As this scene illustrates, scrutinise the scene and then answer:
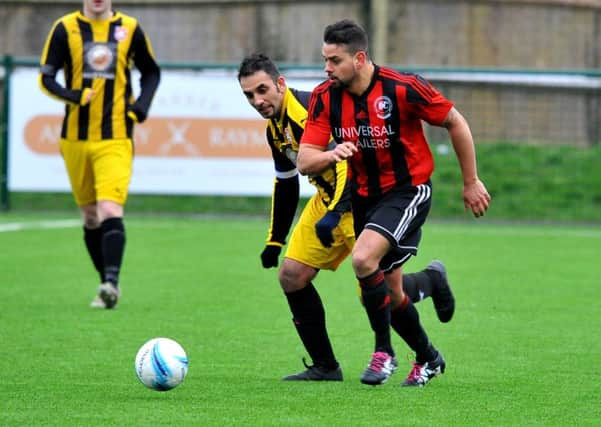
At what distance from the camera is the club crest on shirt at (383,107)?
646 cm

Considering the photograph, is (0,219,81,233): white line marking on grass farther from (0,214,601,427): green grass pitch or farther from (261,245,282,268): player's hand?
(261,245,282,268): player's hand

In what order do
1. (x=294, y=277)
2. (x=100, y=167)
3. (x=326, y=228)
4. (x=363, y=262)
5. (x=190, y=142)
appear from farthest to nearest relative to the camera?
(x=190, y=142) < (x=100, y=167) < (x=294, y=277) < (x=326, y=228) < (x=363, y=262)

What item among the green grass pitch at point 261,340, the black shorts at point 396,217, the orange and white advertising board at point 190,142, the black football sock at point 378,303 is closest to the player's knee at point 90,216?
the green grass pitch at point 261,340

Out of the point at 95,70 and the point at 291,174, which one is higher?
the point at 95,70

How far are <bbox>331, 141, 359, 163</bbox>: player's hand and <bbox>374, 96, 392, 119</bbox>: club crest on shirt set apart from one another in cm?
36

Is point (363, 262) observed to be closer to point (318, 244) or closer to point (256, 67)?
point (318, 244)

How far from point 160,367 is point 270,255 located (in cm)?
122

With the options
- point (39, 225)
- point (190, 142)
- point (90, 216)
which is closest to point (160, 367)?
point (90, 216)

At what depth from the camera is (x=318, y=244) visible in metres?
6.88

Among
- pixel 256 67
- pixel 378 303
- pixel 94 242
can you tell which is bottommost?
pixel 94 242

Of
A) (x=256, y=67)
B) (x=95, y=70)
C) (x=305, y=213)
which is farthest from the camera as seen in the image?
(x=95, y=70)

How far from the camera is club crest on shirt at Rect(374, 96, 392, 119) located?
254 inches

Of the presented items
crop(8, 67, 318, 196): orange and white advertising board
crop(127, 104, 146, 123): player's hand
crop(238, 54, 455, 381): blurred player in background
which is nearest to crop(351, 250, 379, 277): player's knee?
crop(238, 54, 455, 381): blurred player in background

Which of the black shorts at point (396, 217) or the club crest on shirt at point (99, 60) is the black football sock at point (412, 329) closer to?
the black shorts at point (396, 217)
